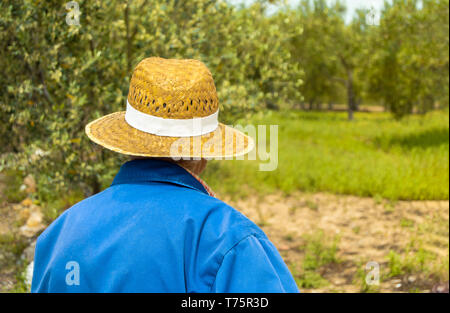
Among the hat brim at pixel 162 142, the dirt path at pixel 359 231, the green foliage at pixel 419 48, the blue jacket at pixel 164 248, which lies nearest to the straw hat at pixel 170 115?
the hat brim at pixel 162 142

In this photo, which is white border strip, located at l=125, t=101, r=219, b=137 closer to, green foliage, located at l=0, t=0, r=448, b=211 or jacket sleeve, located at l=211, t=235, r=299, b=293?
jacket sleeve, located at l=211, t=235, r=299, b=293

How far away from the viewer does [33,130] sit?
17.1 feet

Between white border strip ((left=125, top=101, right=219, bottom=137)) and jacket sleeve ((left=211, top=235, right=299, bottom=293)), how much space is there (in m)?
0.56

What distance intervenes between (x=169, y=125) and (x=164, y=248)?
1.76ft

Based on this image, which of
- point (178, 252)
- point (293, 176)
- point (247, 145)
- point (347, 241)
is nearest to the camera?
point (178, 252)

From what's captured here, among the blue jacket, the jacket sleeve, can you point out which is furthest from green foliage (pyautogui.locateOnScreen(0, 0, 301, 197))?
the jacket sleeve

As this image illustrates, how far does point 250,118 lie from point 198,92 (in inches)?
193

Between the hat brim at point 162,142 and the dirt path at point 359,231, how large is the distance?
15.1ft

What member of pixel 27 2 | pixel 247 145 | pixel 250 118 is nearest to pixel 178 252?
pixel 247 145

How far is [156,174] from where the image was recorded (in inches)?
66.6

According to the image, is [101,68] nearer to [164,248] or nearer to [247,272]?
[164,248]

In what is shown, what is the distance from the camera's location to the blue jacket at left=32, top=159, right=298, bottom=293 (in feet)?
4.71

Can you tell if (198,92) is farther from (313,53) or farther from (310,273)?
(313,53)

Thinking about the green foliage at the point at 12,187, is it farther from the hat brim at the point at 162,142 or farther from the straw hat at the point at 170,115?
the straw hat at the point at 170,115
